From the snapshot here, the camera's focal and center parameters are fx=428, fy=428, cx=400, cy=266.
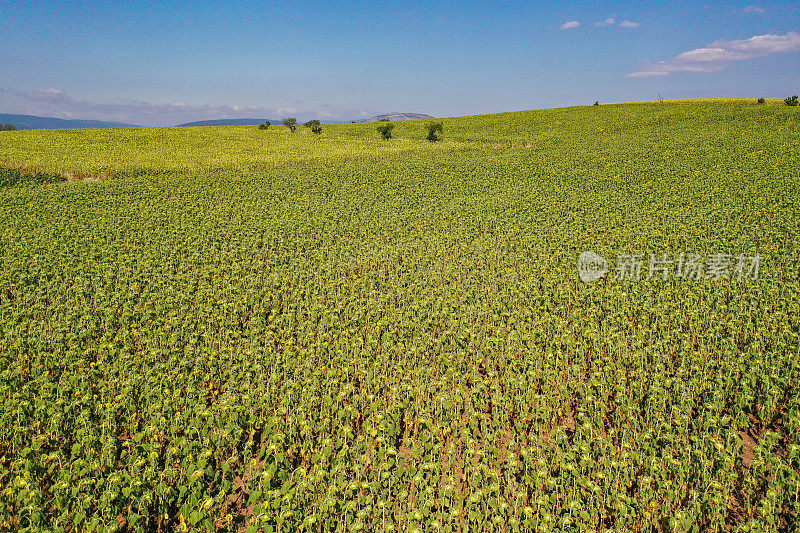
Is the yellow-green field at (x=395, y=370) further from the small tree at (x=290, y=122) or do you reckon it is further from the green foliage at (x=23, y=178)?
the small tree at (x=290, y=122)

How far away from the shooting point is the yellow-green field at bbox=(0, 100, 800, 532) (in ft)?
16.5

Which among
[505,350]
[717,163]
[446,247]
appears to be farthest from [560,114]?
[505,350]

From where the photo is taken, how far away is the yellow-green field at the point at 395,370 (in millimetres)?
5016

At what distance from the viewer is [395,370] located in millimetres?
7867

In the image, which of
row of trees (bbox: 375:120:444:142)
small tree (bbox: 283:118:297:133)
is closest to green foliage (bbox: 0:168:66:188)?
row of trees (bbox: 375:120:444:142)

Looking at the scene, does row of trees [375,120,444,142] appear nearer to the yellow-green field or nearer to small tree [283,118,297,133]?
small tree [283,118,297,133]

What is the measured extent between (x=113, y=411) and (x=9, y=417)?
4.77 ft

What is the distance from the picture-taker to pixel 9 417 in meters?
6.18

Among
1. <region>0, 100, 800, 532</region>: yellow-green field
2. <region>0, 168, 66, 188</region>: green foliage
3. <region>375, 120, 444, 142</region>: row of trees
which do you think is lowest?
<region>0, 100, 800, 532</region>: yellow-green field

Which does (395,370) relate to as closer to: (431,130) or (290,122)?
(431,130)

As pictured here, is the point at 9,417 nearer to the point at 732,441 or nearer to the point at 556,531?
the point at 556,531

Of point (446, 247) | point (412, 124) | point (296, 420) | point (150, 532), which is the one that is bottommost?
point (150, 532)

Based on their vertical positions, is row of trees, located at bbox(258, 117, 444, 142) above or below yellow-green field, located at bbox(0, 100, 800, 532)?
above

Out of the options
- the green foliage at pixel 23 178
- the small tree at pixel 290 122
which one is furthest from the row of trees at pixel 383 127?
the green foliage at pixel 23 178
